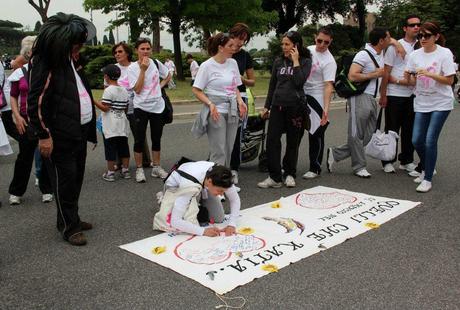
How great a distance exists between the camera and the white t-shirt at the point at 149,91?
616 centimetres

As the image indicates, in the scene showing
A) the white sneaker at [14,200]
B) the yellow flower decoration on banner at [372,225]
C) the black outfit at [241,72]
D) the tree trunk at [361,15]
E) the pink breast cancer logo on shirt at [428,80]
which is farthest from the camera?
the tree trunk at [361,15]

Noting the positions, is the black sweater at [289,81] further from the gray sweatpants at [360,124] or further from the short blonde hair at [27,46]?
the short blonde hair at [27,46]

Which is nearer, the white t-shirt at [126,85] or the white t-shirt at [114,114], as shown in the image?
the white t-shirt at [114,114]

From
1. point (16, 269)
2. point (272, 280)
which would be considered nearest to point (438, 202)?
point (272, 280)

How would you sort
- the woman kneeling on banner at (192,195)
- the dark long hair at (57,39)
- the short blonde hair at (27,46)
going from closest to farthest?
the dark long hair at (57,39) < the woman kneeling on banner at (192,195) < the short blonde hair at (27,46)

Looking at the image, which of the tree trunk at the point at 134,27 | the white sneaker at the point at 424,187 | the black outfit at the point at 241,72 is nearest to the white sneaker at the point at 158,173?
the black outfit at the point at 241,72

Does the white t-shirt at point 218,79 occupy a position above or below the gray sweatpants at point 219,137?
above

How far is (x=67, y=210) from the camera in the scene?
13.6 ft

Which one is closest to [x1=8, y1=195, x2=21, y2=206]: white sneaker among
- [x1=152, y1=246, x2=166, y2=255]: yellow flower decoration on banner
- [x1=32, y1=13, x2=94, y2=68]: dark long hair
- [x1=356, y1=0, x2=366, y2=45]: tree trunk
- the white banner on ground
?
the white banner on ground

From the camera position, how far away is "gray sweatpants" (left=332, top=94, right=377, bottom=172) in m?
6.27

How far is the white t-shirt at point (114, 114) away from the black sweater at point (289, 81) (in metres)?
1.86

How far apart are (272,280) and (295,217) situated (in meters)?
1.39

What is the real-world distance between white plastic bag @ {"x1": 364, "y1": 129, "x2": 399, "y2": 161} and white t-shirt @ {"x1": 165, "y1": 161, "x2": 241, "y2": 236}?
2847mm

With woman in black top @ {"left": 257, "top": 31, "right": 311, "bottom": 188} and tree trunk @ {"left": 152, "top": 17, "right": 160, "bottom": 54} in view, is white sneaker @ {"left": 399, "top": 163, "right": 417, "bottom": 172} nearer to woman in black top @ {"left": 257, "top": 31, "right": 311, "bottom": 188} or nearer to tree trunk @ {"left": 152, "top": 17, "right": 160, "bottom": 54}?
woman in black top @ {"left": 257, "top": 31, "right": 311, "bottom": 188}
